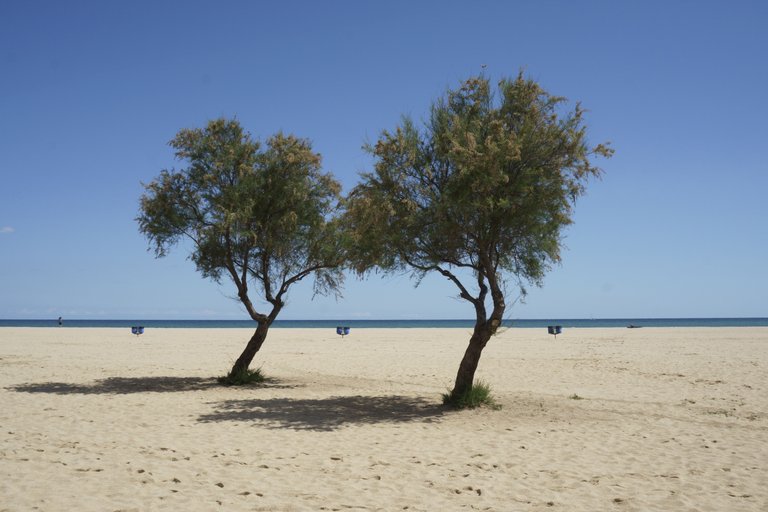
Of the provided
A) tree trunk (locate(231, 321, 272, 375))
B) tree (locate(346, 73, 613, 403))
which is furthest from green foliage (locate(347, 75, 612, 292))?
tree trunk (locate(231, 321, 272, 375))

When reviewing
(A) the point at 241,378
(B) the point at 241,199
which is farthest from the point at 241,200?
(A) the point at 241,378

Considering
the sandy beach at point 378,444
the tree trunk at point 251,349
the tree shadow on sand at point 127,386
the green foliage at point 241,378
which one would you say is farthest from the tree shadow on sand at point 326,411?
the tree trunk at point 251,349

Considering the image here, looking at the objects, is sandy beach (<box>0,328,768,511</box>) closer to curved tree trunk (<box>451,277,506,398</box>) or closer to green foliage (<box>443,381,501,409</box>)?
green foliage (<box>443,381,501,409</box>)

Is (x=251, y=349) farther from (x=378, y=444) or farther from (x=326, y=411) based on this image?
(x=378, y=444)

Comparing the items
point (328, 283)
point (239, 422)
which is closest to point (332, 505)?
point (239, 422)

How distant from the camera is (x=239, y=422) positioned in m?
Result: 12.3

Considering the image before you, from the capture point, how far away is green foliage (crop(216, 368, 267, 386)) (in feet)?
62.3

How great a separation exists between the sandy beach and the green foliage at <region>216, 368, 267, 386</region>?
50 cm

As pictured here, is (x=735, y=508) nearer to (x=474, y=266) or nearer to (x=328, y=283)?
(x=474, y=266)

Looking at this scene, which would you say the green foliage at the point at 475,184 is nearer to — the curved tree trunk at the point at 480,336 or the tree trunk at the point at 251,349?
the curved tree trunk at the point at 480,336

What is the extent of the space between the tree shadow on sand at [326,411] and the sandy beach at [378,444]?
0.21ft

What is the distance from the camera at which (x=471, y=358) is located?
14.4 meters

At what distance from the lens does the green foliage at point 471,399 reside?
46.5ft

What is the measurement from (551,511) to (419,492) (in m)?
1.65
